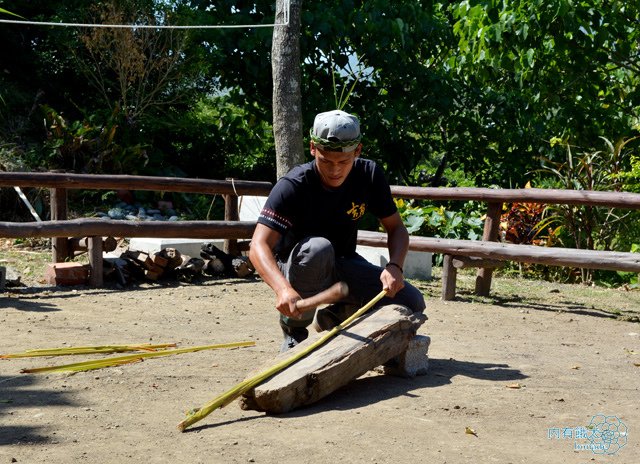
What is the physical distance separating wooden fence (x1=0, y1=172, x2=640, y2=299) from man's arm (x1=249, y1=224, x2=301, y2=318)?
135 inches

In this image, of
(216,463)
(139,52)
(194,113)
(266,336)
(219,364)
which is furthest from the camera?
(194,113)

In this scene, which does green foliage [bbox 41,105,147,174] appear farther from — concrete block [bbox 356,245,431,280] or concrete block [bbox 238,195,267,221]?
concrete block [bbox 356,245,431,280]

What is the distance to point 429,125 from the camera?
1334 cm

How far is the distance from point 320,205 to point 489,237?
375 cm

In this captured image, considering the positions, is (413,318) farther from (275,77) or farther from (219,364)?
(275,77)

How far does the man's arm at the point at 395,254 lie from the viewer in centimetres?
441

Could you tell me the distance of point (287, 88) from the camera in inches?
361

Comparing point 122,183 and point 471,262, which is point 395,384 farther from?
point 122,183

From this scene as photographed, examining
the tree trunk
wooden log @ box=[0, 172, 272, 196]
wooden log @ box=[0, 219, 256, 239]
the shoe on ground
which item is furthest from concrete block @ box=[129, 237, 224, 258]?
the shoe on ground

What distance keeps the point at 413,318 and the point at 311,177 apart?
34.1 inches

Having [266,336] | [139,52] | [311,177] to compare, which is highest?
[139,52]

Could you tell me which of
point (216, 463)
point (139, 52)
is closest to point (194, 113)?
point (139, 52)

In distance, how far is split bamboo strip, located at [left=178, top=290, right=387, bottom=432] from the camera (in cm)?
366

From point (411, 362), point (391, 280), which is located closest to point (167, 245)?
point (411, 362)
